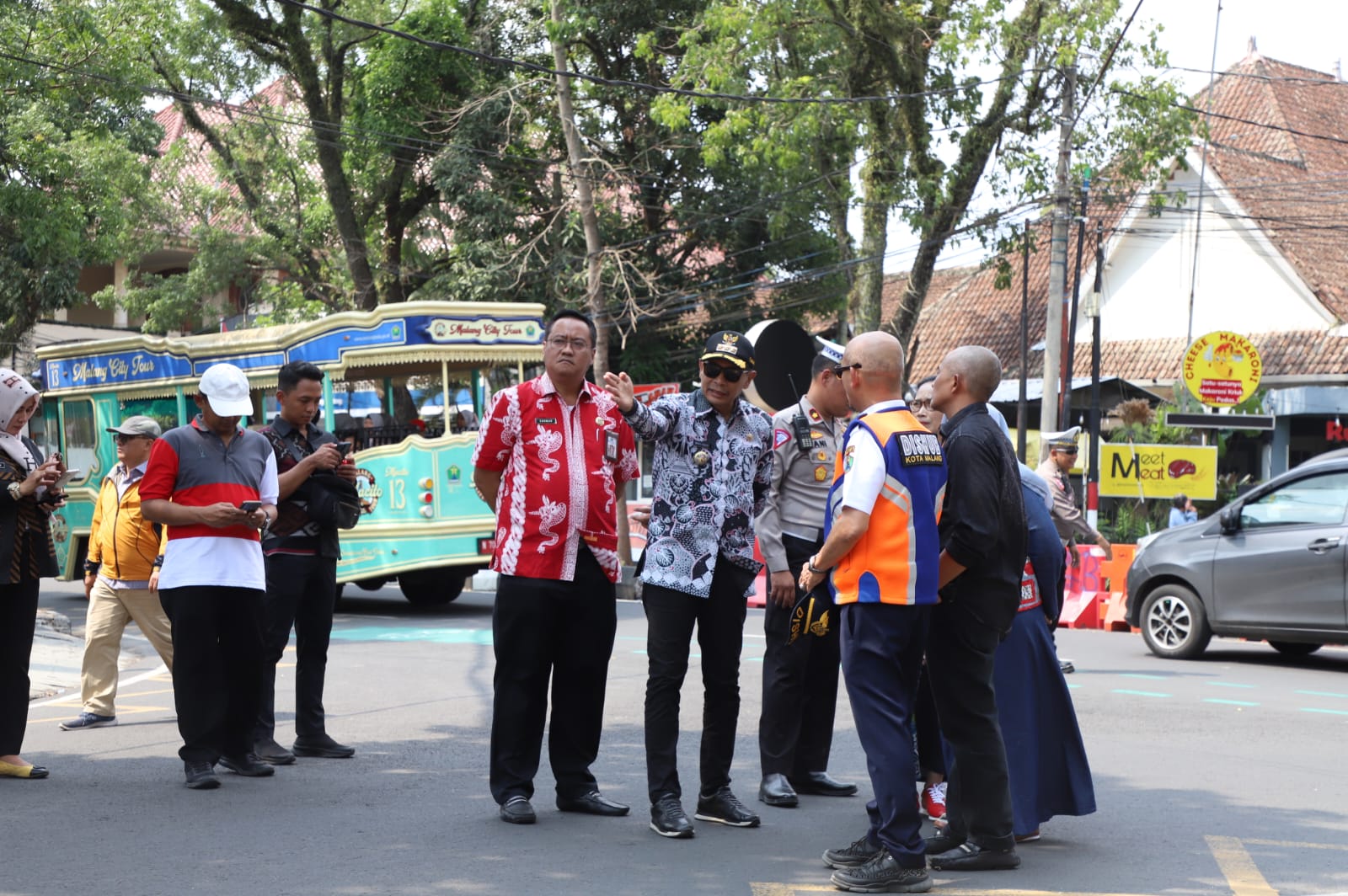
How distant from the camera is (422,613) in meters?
17.3

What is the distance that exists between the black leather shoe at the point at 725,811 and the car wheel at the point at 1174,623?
7.77 meters

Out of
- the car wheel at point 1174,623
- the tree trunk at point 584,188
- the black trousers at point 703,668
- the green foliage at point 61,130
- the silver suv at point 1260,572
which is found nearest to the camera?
the black trousers at point 703,668

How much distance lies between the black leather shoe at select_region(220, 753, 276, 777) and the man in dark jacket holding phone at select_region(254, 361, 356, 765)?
10.5 inches

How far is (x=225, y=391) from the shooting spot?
686cm

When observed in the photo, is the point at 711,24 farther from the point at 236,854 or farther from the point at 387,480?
the point at 236,854

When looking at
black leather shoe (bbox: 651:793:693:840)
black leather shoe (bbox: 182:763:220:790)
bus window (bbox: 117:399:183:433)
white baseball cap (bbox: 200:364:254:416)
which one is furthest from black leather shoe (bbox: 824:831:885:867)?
bus window (bbox: 117:399:183:433)

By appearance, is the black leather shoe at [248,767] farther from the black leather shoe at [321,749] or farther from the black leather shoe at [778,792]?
the black leather shoe at [778,792]

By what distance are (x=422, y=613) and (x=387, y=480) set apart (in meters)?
1.76

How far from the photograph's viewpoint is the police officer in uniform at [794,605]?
6.48 meters

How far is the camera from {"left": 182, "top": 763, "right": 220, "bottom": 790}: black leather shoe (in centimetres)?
671

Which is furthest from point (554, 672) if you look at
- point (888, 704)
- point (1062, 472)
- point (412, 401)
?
point (412, 401)

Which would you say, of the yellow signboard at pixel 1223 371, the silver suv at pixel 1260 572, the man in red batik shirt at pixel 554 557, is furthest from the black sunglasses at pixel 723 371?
the yellow signboard at pixel 1223 371

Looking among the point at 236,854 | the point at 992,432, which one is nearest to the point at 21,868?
the point at 236,854

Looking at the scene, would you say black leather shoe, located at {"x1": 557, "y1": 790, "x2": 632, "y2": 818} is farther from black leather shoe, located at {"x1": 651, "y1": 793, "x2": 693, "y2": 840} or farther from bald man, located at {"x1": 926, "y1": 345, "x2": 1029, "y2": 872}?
bald man, located at {"x1": 926, "y1": 345, "x2": 1029, "y2": 872}
